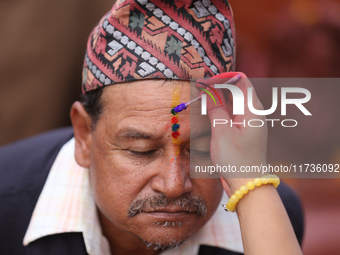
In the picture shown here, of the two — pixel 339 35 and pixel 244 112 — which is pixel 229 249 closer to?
pixel 244 112

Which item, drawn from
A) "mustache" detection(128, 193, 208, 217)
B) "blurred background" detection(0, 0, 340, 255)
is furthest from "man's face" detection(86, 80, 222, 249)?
"blurred background" detection(0, 0, 340, 255)

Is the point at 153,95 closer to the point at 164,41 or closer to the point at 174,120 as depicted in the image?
the point at 174,120

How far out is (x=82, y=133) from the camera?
1786mm

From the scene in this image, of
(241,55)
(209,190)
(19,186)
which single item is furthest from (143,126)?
(241,55)

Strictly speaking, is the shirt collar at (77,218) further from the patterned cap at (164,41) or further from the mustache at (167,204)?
the patterned cap at (164,41)

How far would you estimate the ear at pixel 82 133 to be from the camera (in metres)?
1.73

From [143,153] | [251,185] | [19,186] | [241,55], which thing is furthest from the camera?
[241,55]

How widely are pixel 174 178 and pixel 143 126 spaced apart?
0.26 meters

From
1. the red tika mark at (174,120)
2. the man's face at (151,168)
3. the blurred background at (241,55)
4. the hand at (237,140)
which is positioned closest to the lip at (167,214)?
the man's face at (151,168)

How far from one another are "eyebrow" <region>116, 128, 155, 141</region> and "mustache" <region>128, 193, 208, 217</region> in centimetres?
26

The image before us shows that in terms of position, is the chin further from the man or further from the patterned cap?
the patterned cap

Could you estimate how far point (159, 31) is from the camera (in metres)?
1.45

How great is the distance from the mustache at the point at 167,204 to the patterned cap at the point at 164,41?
0.53 m

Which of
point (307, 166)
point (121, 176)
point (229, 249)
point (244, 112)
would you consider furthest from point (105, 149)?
point (307, 166)
